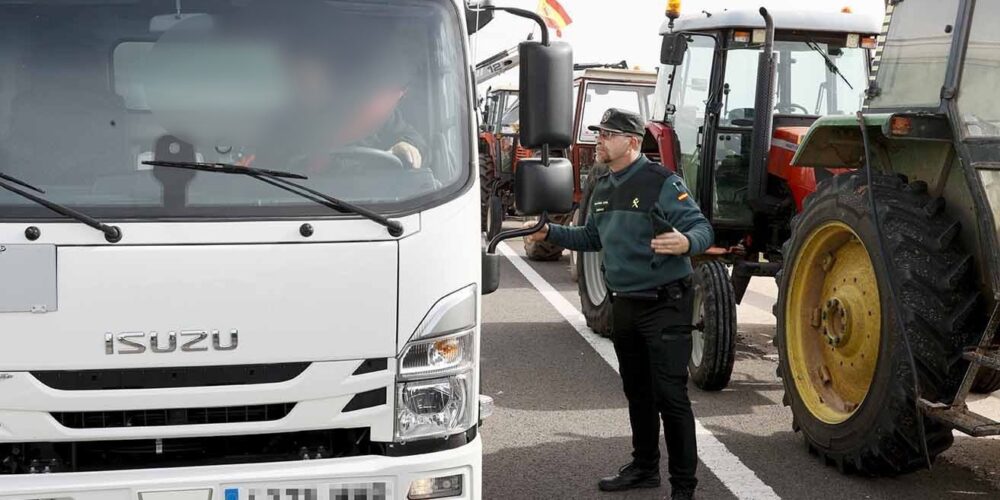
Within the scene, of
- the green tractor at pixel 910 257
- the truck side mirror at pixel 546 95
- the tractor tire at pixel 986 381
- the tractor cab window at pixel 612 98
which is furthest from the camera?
the tractor cab window at pixel 612 98

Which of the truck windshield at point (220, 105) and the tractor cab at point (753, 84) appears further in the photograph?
the tractor cab at point (753, 84)

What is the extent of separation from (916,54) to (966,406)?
1769 millimetres

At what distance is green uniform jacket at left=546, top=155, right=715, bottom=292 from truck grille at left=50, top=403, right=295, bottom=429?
2.04m

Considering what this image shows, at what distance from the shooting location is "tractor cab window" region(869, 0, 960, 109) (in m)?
5.67

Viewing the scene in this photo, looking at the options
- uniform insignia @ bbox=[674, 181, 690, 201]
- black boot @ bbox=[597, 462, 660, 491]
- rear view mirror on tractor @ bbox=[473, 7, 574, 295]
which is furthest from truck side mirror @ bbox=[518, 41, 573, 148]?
black boot @ bbox=[597, 462, 660, 491]

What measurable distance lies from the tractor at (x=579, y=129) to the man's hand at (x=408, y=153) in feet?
31.9

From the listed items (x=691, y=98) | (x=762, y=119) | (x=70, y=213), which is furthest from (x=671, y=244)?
(x=691, y=98)

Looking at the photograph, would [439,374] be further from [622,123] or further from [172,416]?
[622,123]

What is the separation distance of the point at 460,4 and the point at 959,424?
2586mm

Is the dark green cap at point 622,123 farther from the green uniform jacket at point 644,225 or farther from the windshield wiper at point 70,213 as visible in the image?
the windshield wiper at point 70,213

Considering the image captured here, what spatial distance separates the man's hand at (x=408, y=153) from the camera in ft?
14.0

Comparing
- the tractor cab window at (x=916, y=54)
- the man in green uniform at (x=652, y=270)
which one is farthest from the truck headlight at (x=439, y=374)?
the tractor cab window at (x=916, y=54)

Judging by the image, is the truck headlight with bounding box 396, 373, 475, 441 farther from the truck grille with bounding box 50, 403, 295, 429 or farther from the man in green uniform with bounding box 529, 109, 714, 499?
the man in green uniform with bounding box 529, 109, 714, 499

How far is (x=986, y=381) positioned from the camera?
18.2 ft
